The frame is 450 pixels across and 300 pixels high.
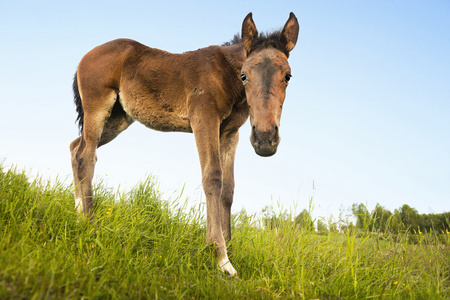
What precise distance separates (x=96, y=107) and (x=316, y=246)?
408cm

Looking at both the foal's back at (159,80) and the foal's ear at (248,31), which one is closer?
the foal's ear at (248,31)

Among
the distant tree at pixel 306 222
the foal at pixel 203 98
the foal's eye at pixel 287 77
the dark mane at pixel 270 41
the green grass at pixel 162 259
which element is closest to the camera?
the green grass at pixel 162 259

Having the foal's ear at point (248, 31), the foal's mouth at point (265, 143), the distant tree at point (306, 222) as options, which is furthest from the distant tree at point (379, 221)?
the foal's ear at point (248, 31)

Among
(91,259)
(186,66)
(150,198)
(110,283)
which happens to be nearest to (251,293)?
(110,283)

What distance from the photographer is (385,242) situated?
5191 mm

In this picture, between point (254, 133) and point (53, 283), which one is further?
point (254, 133)

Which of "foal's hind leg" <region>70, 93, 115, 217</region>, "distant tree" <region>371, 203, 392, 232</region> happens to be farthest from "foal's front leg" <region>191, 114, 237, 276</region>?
"distant tree" <region>371, 203, 392, 232</region>

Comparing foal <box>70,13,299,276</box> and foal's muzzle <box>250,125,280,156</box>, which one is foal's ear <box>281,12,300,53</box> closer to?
foal <box>70,13,299,276</box>

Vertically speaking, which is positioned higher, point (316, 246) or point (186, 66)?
point (186, 66)

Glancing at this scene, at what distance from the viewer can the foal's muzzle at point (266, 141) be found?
3744mm

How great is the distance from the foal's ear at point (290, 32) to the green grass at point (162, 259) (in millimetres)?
2611

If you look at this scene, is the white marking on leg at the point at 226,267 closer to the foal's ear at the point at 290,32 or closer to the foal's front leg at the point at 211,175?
the foal's front leg at the point at 211,175

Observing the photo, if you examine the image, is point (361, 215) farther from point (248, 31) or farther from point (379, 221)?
point (248, 31)

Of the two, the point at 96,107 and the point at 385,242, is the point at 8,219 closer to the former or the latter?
the point at 96,107
